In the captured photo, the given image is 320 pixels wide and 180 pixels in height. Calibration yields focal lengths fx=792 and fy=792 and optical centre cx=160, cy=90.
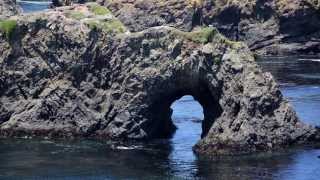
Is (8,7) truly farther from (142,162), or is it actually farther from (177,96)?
(142,162)

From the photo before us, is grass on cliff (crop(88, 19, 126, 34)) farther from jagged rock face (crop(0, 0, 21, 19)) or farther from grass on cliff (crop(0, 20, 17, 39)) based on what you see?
jagged rock face (crop(0, 0, 21, 19))

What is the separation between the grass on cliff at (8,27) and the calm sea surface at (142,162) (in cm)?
1277

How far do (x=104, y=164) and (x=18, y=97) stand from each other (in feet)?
63.8

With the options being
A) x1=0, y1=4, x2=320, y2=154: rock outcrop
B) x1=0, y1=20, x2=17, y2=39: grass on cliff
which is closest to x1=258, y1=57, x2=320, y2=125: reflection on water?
x1=0, y1=4, x2=320, y2=154: rock outcrop

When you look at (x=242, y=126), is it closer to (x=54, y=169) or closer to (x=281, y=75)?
(x=54, y=169)

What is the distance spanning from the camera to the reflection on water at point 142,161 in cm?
6575

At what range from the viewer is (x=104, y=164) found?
6981 cm

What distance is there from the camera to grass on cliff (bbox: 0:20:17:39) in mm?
86500

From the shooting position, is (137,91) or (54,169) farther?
(137,91)

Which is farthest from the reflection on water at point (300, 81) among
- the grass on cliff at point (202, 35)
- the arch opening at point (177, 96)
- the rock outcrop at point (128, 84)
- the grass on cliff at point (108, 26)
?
the grass on cliff at point (108, 26)

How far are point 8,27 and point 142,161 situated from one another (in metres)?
25.4

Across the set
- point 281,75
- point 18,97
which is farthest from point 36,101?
point 281,75

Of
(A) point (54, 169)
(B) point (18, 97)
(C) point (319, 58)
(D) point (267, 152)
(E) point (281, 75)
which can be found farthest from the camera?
(C) point (319, 58)

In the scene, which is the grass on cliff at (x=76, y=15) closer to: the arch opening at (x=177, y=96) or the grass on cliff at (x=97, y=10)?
the grass on cliff at (x=97, y=10)
